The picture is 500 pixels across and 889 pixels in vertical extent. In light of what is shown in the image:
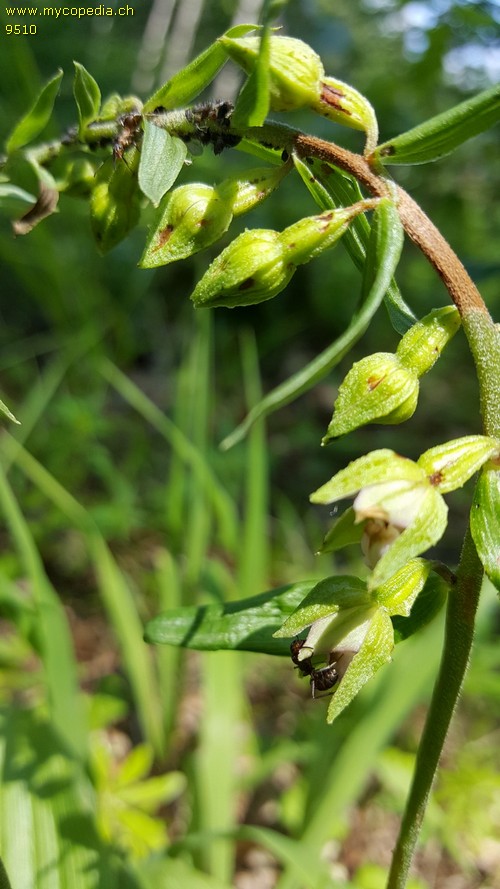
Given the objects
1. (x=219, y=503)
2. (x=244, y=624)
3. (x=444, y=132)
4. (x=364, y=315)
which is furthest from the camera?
(x=219, y=503)

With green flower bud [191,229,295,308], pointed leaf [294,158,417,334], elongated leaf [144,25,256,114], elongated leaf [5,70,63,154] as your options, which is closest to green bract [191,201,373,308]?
green flower bud [191,229,295,308]

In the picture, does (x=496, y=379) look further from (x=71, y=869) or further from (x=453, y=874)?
(x=453, y=874)

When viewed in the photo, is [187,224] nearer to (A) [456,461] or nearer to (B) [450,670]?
(A) [456,461]

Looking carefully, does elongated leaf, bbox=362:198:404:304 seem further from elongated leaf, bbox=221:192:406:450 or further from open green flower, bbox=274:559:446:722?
open green flower, bbox=274:559:446:722

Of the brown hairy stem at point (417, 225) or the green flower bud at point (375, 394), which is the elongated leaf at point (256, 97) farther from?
the green flower bud at point (375, 394)

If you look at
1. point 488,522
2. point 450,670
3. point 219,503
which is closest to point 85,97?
point 488,522

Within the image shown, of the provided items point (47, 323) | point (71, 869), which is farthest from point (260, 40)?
point (47, 323)
